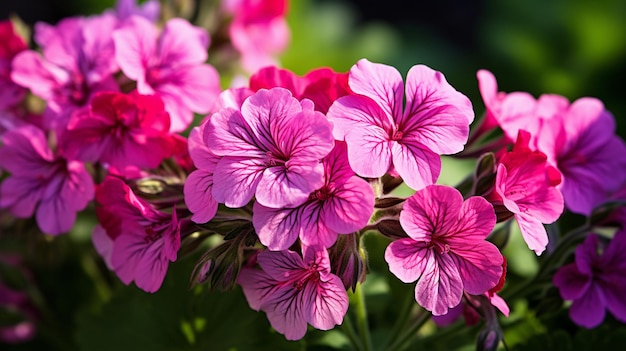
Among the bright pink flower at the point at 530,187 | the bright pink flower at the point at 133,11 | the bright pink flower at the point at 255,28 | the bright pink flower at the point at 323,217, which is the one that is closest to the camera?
the bright pink flower at the point at 323,217

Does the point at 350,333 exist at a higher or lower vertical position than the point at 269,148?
lower

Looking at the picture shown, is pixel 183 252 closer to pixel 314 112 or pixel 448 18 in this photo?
pixel 314 112

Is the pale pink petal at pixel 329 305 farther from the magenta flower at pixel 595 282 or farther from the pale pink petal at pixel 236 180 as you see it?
the magenta flower at pixel 595 282

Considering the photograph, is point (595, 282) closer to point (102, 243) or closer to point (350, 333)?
point (350, 333)

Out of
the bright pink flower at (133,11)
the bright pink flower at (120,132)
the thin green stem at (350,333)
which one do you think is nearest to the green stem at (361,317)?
the thin green stem at (350,333)

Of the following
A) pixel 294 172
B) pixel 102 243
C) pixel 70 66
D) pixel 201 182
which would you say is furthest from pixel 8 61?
pixel 294 172
